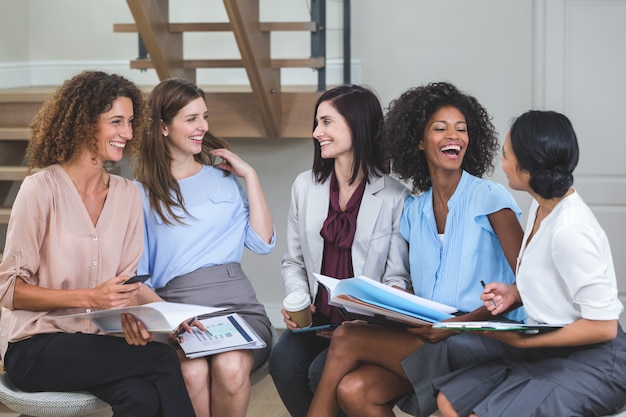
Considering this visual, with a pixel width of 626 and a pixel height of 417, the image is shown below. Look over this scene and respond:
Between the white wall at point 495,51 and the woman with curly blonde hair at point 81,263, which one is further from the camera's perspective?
the white wall at point 495,51

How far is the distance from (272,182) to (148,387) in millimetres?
2560

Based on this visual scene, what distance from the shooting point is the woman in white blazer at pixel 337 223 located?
8.20ft

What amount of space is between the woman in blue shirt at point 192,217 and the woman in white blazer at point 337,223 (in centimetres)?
11

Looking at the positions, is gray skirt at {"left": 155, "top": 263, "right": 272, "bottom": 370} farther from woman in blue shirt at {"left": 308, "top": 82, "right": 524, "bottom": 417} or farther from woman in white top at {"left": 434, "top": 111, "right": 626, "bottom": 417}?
woman in white top at {"left": 434, "top": 111, "right": 626, "bottom": 417}

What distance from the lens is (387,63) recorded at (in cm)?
439

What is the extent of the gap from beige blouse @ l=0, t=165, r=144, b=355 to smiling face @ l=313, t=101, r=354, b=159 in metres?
0.59

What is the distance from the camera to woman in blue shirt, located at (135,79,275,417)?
2.60 m

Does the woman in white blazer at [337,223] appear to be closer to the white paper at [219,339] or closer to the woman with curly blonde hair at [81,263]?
the white paper at [219,339]

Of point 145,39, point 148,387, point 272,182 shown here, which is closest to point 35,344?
point 148,387

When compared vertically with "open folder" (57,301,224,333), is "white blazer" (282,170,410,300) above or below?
above

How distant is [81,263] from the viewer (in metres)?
2.33

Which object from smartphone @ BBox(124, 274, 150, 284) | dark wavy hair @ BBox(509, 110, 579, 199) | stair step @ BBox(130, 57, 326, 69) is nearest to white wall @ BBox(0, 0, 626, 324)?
stair step @ BBox(130, 57, 326, 69)

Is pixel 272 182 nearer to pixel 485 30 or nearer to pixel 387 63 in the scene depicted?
pixel 387 63

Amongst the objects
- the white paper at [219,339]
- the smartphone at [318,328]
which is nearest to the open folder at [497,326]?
the smartphone at [318,328]
